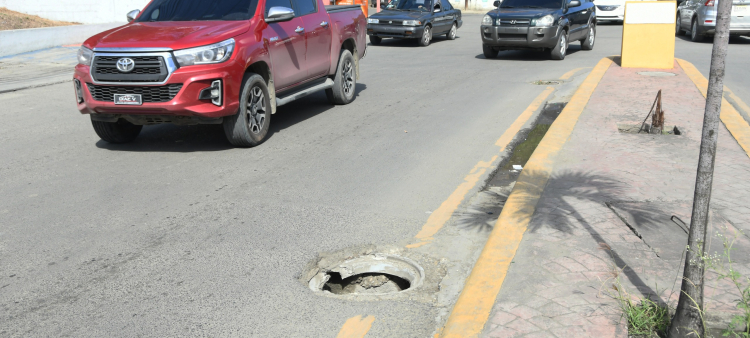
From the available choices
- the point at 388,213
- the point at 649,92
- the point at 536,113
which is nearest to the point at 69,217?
the point at 388,213

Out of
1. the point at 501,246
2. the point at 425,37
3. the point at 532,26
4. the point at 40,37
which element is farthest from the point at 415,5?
the point at 501,246

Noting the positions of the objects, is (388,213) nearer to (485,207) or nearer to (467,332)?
(485,207)

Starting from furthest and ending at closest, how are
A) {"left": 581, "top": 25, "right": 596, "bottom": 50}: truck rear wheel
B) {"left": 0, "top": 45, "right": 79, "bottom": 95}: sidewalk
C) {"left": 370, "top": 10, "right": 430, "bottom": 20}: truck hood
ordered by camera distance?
{"left": 370, "top": 10, "right": 430, "bottom": 20}: truck hood, {"left": 581, "top": 25, "right": 596, "bottom": 50}: truck rear wheel, {"left": 0, "top": 45, "right": 79, "bottom": 95}: sidewalk

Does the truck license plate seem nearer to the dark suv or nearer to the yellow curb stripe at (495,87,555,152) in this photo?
the yellow curb stripe at (495,87,555,152)

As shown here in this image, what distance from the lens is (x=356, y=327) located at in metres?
3.69

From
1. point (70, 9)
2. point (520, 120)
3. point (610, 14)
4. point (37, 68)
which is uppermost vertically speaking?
point (70, 9)

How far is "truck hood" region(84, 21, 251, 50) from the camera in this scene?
699cm

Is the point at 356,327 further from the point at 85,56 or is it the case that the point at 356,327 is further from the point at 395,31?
the point at 395,31

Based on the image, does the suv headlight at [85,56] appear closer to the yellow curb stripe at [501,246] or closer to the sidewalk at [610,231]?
the yellow curb stripe at [501,246]

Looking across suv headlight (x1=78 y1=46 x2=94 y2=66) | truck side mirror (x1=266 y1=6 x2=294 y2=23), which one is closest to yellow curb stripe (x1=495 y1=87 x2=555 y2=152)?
truck side mirror (x1=266 y1=6 x2=294 y2=23)

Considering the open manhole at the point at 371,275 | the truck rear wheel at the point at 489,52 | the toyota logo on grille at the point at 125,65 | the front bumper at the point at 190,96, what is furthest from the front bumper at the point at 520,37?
the open manhole at the point at 371,275

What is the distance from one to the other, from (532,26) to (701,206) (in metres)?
12.8

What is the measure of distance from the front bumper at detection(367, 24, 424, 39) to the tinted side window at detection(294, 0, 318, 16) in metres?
10.5

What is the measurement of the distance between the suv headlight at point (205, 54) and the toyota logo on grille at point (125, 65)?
476mm
